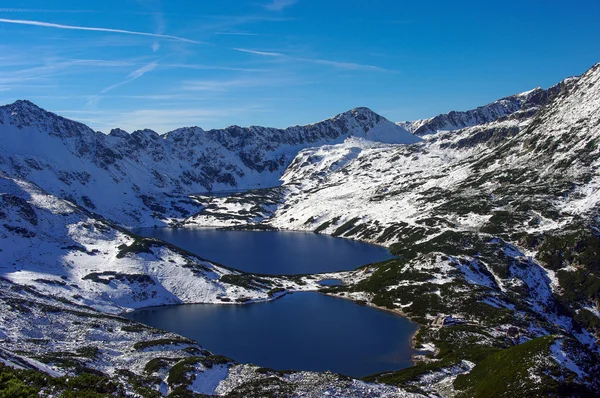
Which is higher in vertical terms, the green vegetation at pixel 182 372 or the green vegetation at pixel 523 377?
the green vegetation at pixel 523 377

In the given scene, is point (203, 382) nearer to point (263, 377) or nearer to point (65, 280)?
point (263, 377)

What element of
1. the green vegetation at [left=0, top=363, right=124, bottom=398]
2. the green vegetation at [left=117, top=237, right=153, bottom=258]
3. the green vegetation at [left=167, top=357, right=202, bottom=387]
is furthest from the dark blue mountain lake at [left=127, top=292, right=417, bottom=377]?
the green vegetation at [left=0, top=363, right=124, bottom=398]

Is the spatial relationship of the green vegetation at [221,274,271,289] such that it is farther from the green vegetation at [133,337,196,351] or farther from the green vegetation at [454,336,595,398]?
the green vegetation at [454,336,595,398]

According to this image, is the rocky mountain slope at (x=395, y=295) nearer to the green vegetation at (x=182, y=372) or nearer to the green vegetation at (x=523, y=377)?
the green vegetation at (x=523, y=377)

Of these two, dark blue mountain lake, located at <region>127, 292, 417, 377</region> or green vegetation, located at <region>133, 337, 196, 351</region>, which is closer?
green vegetation, located at <region>133, 337, 196, 351</region>

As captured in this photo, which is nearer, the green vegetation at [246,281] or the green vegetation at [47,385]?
the green vegetation at [47,385]

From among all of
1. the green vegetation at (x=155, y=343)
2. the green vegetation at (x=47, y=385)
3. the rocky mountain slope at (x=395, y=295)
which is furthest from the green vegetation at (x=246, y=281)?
the green vegetation at (x=47, y=385)

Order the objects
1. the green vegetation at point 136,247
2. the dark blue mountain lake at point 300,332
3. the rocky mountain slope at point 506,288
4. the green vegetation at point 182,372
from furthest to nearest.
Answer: the green vegetation at point 136,247 < the dark blue mountain lake at point 300,332 < the green vegetation at point 182,372 < the rocky mountain slope at point 506,288

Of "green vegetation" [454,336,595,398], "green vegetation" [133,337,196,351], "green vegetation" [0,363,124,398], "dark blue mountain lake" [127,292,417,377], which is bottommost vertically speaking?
"dark blue mountain lake" [127,292,417,377]
